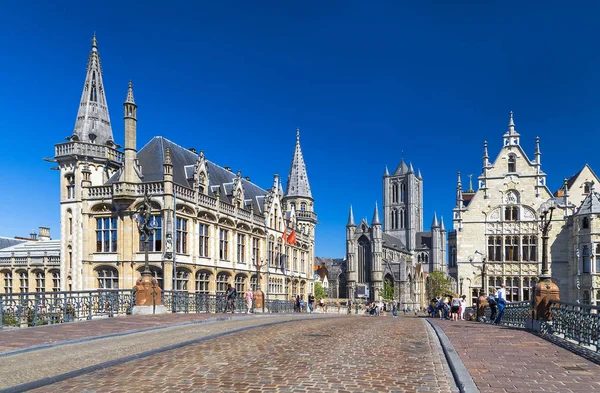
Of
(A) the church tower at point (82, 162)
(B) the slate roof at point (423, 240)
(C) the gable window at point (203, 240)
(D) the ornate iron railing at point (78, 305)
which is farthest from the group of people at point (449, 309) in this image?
(B) the slate roof at point (423, 240)

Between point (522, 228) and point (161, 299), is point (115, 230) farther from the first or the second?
point (522, 228)

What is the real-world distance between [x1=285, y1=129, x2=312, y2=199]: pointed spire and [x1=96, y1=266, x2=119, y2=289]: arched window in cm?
3691

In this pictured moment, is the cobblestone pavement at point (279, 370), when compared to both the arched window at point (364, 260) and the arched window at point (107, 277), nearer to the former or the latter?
the arched window at point (107, 277)

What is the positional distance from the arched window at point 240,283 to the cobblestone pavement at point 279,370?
31200 millimetres

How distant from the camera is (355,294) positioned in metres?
107

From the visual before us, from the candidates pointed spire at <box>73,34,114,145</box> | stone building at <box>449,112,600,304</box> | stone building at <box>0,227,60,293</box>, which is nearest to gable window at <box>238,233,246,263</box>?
pointed spire at <box>73,34,114,145</box>

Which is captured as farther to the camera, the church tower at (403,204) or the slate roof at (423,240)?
the slate roof at (423,240)

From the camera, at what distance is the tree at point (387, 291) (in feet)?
346

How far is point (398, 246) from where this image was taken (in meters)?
130

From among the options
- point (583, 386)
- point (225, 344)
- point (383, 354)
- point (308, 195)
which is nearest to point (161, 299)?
point (225, 344)

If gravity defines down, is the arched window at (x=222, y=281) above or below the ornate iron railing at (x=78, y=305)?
below

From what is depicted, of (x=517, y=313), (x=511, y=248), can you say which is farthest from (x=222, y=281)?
(x=511, y=248)

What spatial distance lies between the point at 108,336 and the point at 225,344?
3530 millimetres

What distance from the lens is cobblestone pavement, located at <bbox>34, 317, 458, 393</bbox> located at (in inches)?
304
